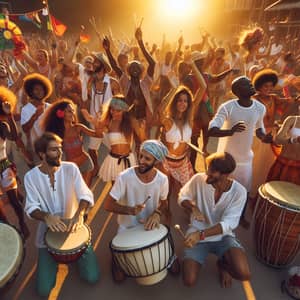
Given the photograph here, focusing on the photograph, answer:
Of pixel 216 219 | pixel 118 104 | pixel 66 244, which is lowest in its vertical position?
pixel 66 244

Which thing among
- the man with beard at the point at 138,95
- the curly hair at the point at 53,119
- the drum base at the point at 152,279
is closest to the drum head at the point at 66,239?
the drum base at the point at 152,279

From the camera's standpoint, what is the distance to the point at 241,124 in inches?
126

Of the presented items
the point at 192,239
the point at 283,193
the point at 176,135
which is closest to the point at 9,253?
the point at 192,239

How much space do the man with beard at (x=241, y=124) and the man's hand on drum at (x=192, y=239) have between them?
120 cm

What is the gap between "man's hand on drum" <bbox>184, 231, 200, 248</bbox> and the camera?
2598 mm

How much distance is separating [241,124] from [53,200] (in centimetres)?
216

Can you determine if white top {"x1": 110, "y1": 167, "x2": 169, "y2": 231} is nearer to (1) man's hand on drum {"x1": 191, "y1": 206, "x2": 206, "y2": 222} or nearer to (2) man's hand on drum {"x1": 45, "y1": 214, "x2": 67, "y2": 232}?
(1) man's hand on drum {"x1": 191, "y1": 206, "x2": 206, "y2": 222}

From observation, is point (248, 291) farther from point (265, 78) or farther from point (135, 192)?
point (265, 78)

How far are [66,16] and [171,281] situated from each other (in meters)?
26.4

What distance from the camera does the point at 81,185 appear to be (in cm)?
284

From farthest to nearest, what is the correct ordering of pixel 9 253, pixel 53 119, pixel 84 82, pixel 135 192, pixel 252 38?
pixel 84 82
pixel 252 38
pixel 53 119
pixel 135 192
pixel 9 253

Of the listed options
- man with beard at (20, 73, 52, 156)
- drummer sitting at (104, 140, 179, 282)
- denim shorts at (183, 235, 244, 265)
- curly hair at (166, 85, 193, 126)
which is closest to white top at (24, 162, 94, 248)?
drummer sitting at (104, 140, 179, 282)

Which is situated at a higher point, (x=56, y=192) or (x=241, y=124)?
(x=241, y=124)

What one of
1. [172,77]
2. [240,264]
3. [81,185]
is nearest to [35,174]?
[81,185]
